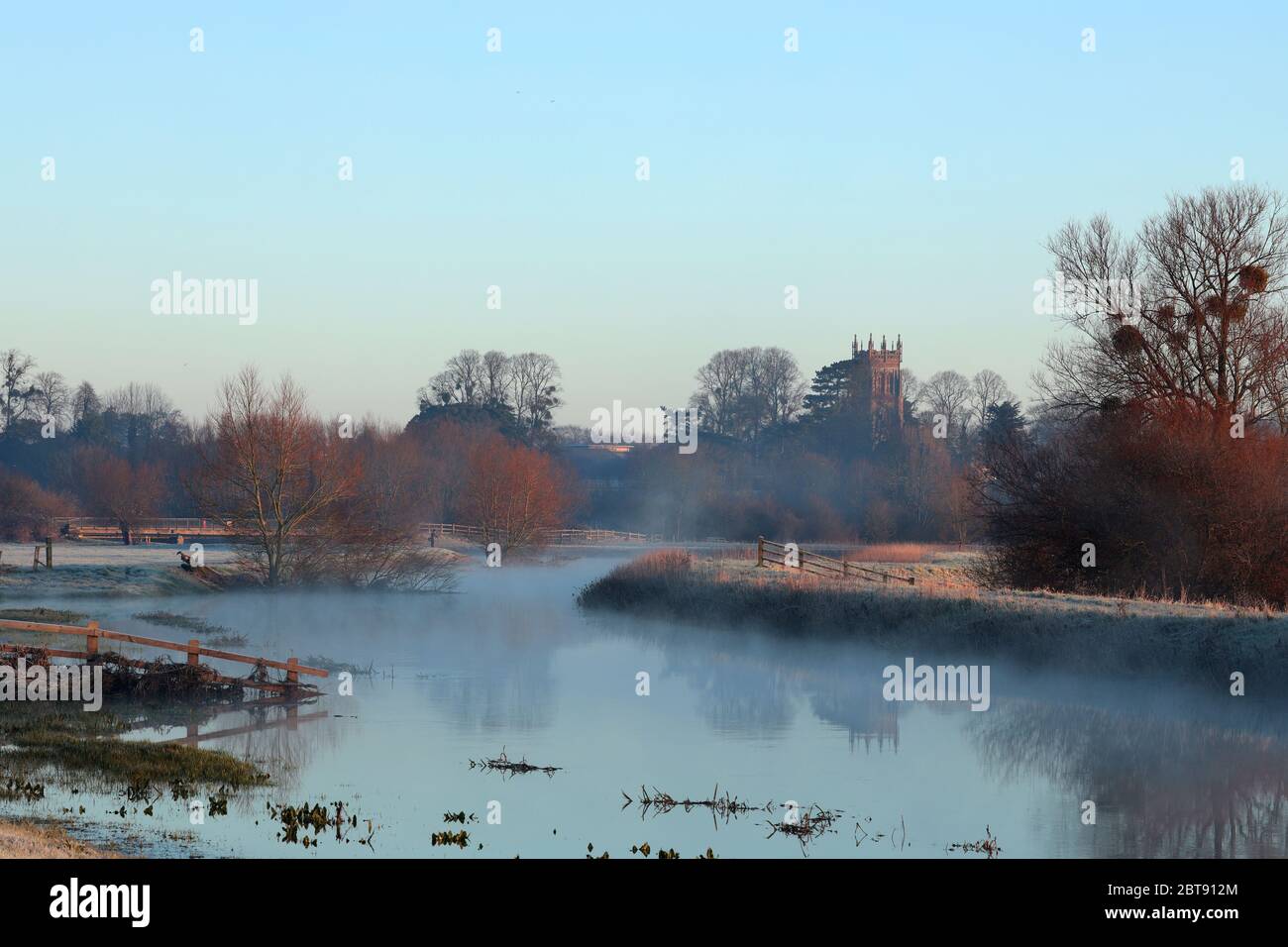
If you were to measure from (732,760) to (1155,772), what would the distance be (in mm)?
6230

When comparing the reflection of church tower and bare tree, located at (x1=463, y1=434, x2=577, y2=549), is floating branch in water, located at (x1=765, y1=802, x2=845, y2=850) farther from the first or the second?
the reflection of church tower

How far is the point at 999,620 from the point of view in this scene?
104 feet

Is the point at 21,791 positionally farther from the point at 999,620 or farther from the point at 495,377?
the point at 495,377

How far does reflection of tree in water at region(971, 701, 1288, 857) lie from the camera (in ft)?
55.1

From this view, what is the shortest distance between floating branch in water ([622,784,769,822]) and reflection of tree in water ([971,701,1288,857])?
4.44m

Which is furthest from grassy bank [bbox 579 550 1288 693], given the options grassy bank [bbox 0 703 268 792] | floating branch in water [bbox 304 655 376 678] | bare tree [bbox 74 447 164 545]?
bare tree [bbox 74 447 164 545]

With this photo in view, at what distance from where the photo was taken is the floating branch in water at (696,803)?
1767 cm

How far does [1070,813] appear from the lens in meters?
18.0

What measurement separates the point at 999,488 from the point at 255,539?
26.9 meters

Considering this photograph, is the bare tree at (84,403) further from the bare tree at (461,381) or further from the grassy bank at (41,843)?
the grassy bank at (41,843)

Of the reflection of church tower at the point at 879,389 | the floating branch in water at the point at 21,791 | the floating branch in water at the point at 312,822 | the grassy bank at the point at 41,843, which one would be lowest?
the floating branch in water at the point at 312,822

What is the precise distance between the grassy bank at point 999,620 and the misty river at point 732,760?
696 mm

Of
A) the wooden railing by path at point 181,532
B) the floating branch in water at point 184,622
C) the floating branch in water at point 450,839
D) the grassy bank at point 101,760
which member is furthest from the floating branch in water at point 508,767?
the wooden railing by path at point 181,532
